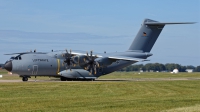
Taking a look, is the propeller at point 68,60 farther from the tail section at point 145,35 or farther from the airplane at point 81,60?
the tail section at point 145,35

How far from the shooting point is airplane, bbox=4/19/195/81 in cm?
4469

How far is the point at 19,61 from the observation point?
44188mm

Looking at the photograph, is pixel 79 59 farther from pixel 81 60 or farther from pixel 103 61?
pixel 103 61

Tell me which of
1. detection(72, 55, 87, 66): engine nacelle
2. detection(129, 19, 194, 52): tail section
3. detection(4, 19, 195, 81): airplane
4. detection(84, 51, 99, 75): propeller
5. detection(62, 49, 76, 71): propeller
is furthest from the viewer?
detection(129, 19, 194, 52): tail section

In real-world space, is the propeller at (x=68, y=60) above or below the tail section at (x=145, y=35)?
below

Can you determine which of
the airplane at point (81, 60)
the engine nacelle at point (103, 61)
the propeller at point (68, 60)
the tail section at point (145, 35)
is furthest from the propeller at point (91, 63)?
the tail section at point (145, 35)

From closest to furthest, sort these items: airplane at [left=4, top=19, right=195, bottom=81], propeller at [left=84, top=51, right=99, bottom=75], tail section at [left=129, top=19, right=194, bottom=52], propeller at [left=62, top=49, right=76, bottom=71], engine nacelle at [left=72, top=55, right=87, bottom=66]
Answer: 1. airplane at [left=4, top=19, right=195, bottom=81]
2. engine nacelle at [left=72, top=55, right=87, bottom=66]
3. propeller at [left=62, top=49, right=76, bottom=71]
4. propeller at [left=84, top=51, right=99, bottom=75]
5. tail section at [left=129, top=19, right=194, bottom=52]

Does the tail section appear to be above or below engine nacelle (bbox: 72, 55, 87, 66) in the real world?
above

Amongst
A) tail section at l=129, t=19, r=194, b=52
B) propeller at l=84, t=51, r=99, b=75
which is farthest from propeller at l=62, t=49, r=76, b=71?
tail section at l=129, t=19, r=194, b=52

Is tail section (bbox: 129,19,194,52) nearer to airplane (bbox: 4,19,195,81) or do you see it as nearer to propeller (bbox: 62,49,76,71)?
airplane (bbox: 4,19,195,81)

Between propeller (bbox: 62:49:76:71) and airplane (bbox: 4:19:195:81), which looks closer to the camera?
→ airplane (bbox: 4:19:195:81)

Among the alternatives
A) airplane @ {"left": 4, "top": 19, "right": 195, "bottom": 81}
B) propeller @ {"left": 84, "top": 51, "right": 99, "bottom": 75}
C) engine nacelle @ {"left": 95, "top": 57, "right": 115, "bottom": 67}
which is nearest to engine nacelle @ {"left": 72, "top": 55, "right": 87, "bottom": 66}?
airplane @ {"left": 4, "top": 19, "right": 195, "bottom": 81}

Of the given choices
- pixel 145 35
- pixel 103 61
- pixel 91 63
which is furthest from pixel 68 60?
pixel 145 35

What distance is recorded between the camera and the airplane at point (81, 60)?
147ft
